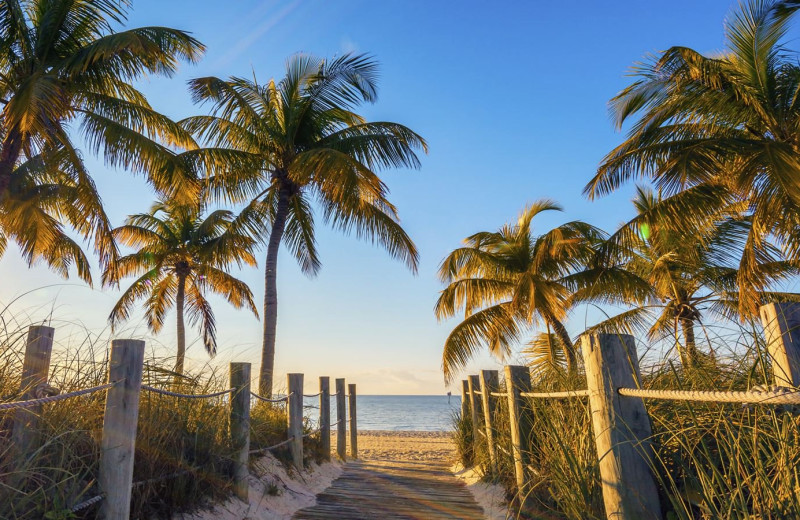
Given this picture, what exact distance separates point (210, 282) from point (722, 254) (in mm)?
16757

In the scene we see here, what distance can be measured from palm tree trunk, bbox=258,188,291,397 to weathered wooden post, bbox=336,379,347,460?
60.4 inches

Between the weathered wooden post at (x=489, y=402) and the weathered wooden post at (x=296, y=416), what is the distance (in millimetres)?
2517

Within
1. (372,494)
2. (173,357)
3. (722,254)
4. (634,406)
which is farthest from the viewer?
(722,254)

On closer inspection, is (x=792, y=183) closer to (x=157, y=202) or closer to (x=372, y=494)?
(x=372, y=494)

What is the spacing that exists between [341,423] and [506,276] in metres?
6.06

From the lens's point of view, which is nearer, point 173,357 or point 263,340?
point 173,357

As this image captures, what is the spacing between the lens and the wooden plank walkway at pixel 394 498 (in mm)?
5070

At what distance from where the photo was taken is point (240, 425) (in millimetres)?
4984

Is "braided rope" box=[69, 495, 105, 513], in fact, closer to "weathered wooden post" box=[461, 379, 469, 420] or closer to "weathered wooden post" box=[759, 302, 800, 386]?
"weathered wooden post" box=[759, 302, 800, 386]

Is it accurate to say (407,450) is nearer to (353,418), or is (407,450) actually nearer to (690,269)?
(353,418)

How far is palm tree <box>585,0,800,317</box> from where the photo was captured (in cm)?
924

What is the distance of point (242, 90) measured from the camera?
11.8 metres

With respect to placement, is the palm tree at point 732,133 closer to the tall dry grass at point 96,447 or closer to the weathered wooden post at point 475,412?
the weathered wooden post at point 475,412

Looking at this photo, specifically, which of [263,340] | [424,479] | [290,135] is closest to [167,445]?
[424,479]
